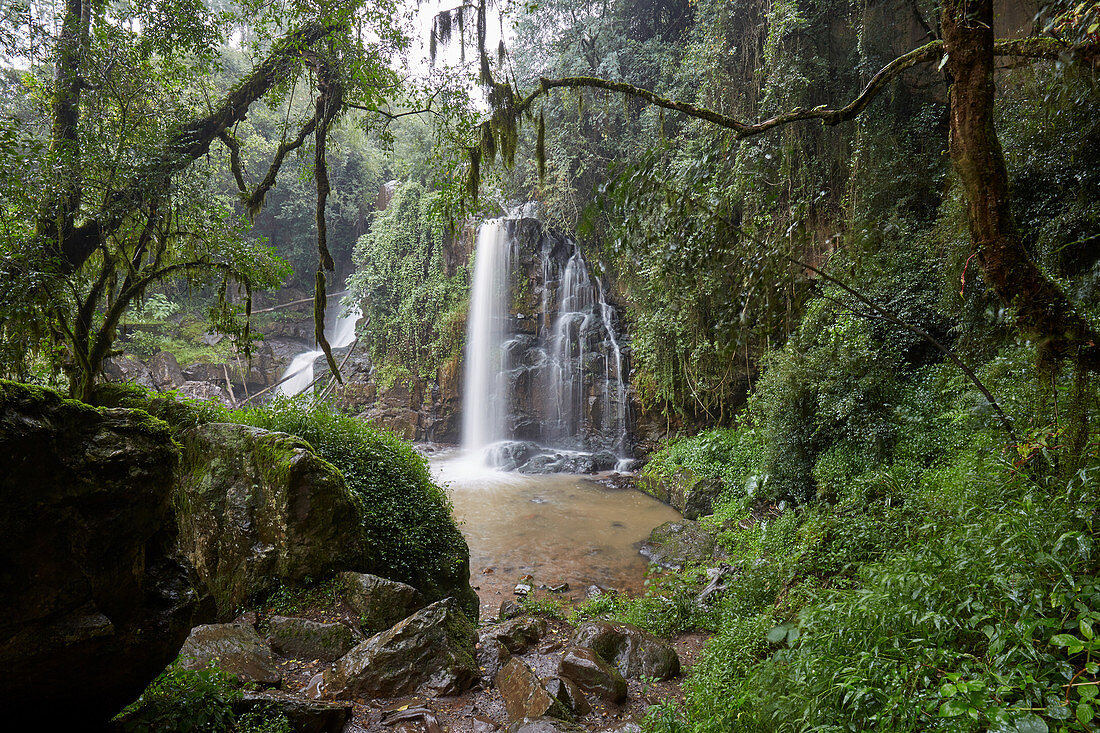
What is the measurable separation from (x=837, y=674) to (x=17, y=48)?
9.35 m

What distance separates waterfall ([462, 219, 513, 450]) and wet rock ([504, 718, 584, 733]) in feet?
44.6

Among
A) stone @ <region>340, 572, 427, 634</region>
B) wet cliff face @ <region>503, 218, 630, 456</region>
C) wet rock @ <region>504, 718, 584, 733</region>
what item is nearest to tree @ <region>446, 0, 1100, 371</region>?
wet rock @ <region>504, 718, 584, 733</region>

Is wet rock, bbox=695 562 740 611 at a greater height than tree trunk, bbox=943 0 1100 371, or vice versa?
tree trunk, bbox=943 0 1100 371

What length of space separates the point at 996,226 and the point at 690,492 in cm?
812

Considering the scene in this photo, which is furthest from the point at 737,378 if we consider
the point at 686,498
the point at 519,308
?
the point at 519,308

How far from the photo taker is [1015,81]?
638cm

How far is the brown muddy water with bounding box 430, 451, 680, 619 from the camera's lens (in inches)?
295

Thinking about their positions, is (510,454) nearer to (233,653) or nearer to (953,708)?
(233,653)

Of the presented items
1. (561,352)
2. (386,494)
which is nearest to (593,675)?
(386,494)

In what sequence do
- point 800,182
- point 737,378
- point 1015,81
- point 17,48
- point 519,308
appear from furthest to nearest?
point 519,308 → point 737,378 → point 800,182 → point 1015,81 → point 17,48

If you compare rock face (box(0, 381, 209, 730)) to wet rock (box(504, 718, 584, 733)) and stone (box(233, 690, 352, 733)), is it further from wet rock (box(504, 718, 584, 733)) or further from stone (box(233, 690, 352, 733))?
wet rock (box(504, 718, 584, 733))

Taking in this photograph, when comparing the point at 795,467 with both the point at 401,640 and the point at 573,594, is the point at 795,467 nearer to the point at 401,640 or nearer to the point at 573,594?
the point at 573,594

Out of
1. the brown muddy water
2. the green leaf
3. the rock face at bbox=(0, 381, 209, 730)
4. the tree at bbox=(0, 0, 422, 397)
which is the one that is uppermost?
the tree at bbox=(0, 0, 422, 397)

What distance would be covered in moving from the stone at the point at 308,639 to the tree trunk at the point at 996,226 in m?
5.11
